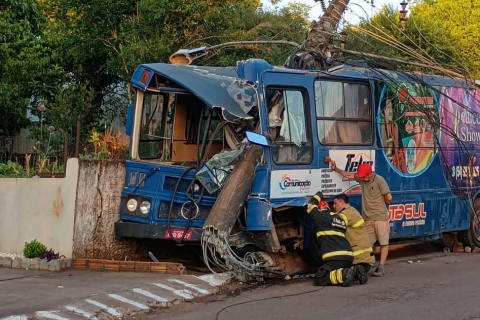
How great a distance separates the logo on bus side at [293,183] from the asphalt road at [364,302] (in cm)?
129

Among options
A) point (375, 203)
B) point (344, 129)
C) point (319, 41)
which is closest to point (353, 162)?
point (344, 129)

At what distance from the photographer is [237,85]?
9.69 metres

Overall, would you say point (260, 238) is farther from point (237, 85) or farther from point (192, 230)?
point (237, 85)

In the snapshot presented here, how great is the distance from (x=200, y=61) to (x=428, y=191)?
6.71 metres

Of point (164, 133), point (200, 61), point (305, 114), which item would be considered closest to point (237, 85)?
point (305, 114)

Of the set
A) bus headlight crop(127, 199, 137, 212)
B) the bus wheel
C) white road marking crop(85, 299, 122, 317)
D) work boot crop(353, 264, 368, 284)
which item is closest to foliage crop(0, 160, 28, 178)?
bus headlight crop(127, 199, 137, 212)

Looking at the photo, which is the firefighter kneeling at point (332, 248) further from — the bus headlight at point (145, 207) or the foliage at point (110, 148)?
the foliage at point (110, 148)

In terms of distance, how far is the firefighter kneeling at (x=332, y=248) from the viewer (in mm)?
9266

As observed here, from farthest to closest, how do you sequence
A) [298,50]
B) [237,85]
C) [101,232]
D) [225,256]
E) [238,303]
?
[298,50] < [101,232] < [237,85] < [225,256] < [238,303]

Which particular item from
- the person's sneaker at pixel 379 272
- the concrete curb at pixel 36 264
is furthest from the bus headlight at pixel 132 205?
the person's sneaker at pixel 379 272

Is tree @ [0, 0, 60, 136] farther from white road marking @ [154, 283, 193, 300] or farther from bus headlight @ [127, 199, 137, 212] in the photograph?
white road marking @ [154, 283, 193, 300]

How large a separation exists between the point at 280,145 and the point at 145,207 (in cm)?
209

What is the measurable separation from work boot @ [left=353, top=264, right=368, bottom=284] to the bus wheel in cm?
413

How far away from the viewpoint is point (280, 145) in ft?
31.6
